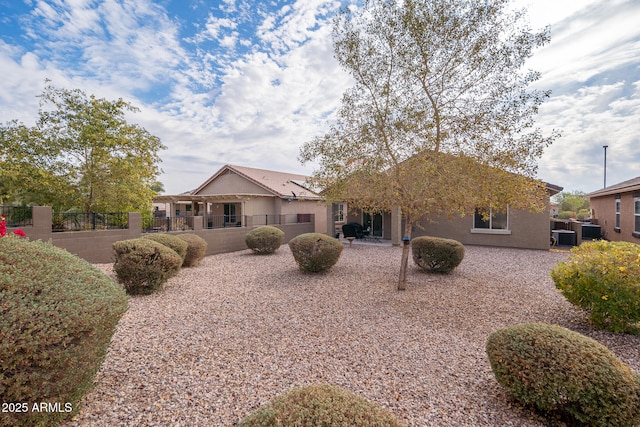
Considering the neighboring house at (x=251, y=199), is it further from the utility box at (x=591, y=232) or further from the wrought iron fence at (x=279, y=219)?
the utility box at (x=591, y=232)

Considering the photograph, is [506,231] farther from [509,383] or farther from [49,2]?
[49,2]

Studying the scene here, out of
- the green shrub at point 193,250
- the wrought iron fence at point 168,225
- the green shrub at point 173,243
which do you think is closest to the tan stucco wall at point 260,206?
the wrought iron fence at point 168,225

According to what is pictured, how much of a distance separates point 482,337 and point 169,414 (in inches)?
173

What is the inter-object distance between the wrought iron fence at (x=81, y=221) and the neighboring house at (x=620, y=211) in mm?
20304

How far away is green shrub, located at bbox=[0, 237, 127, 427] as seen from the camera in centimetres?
200

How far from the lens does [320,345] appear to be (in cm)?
423

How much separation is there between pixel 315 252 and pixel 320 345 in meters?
4.09

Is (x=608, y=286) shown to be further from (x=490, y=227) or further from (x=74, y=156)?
(x=74, y=156)

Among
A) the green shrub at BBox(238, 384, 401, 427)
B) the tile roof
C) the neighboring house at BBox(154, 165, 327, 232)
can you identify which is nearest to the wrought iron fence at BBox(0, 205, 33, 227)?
the neighboring house at BBox(154, 165, 327, 232)

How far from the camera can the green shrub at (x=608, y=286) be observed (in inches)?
164

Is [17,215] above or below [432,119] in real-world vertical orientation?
below

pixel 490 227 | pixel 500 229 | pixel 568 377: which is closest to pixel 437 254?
pixel 568 377

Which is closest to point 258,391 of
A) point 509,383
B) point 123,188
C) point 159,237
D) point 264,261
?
point 509,383

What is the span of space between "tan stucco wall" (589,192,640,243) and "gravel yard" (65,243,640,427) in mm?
8741
